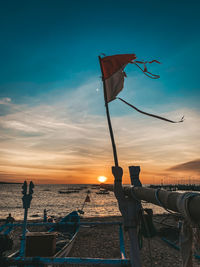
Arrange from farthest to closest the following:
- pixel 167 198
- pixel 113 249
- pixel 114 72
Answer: pixel 113 249 < pixel 114 72 < pixel 167 198

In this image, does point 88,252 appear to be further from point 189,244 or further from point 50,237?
point 189,244

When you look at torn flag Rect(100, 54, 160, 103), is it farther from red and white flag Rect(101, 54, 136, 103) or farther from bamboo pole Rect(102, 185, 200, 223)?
bamboo pole Rect(102, 185, 200, 223)

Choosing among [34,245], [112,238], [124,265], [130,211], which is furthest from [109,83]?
[112,238]

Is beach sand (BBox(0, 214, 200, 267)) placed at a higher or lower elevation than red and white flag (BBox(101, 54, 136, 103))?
lower

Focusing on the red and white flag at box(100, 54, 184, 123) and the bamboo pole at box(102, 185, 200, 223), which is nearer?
the bamboo pole at box(102, 185, 200, 223)

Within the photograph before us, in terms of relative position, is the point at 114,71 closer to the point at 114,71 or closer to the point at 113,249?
the point at 114,71

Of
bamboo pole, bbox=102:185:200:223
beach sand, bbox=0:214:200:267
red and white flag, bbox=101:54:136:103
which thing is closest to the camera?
bamboo pole, bbox=102:185:200:223

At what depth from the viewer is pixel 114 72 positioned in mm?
4949

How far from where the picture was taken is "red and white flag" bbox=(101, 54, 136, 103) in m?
4.89

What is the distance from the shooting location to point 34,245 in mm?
5336

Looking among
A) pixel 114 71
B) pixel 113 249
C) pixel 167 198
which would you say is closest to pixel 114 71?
pixel 114 71

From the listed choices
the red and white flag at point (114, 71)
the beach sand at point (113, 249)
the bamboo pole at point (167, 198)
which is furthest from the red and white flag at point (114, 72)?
the beach sand at point (113, 249)

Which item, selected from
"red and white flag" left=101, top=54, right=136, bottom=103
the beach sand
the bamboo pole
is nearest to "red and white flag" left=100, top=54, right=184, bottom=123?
"red and white flag" left=101, top=54, right=136, bottom=103

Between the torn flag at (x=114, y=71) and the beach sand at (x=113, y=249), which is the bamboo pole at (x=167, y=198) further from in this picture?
the beach sand at (x=113, y=249)
